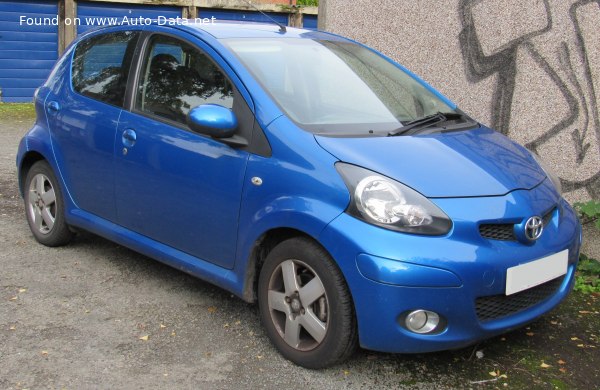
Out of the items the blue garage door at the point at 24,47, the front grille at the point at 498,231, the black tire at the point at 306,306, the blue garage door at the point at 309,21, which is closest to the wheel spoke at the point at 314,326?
the black tire at the point at 306,306

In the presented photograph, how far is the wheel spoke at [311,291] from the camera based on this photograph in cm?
356

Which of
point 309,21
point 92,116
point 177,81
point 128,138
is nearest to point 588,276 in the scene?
point 177,81

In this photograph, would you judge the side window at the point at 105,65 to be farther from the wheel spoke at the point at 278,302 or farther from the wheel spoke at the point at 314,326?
the wheel spoke at the point at 314,326

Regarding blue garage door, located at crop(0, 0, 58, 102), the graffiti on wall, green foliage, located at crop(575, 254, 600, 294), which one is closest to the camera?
green foliage, located at crop(575, 254, 600, 294)

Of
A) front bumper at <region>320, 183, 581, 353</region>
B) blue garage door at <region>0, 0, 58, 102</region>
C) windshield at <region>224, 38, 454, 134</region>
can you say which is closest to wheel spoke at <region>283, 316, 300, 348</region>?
front bumper at <region>320, 183, 581, 353</region>

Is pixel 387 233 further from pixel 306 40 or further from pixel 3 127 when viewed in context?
pixel 3 127

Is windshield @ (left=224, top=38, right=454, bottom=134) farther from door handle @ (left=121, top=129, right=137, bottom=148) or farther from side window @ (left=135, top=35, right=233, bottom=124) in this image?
door handle @ (left=121, top=129, right=137, bottom=148)

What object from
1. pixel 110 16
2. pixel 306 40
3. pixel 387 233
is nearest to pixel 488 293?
pixel 387 233

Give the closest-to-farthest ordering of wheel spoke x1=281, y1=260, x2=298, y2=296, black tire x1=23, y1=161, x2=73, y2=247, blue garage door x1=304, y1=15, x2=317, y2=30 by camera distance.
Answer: wheel spoke x1=281, y1=260, x2=298, y2=296 < black tire x1=23, y1=161, x2=73, y2=247 < blue garage door x1=304, y1=15, x2=317, y2=30

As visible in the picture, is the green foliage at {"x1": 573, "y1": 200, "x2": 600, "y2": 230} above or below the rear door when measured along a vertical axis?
below

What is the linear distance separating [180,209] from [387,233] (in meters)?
1.38

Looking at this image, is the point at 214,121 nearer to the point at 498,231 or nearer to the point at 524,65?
the point at 498,231

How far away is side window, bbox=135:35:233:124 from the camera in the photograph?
4.21 metres

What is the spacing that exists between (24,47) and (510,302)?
14.8m
